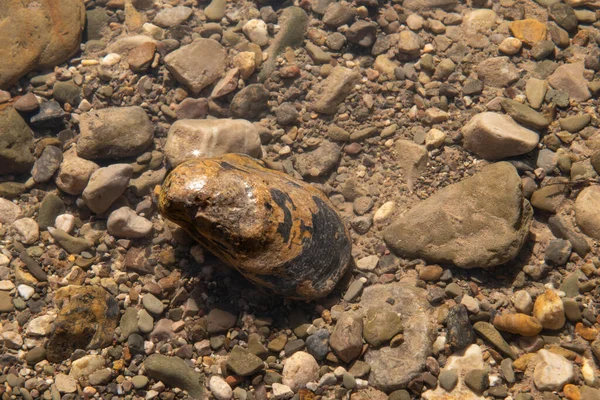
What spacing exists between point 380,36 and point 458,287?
2143mm

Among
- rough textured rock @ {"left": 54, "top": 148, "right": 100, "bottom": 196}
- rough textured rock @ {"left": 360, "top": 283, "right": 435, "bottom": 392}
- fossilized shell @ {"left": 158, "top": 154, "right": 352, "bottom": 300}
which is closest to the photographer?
fossilized shell @ {"left": 158, "top": 154, "right": 352, "bottom": 300}

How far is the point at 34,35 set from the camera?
3.80m

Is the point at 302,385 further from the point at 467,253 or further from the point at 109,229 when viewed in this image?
the point at 109,229

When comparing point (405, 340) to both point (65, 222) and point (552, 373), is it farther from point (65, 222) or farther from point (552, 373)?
point (65, 222)

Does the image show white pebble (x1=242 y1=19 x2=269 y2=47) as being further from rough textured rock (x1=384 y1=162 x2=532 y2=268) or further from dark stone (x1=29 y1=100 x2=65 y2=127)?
rough textured rock (x1=384 y1=162 x2=532 y2=268)

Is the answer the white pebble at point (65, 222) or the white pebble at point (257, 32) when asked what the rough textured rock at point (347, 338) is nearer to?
the white pebble at point (65, 222)

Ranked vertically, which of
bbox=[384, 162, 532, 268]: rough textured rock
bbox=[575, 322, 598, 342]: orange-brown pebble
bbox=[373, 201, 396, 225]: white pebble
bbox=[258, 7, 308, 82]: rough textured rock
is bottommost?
bbox=[575, 322, 598, 342]: orange-brown pebble

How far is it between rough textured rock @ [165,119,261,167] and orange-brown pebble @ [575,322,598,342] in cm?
237

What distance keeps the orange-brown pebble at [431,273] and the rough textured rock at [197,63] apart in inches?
85.4

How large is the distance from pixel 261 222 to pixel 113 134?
1.57 meters

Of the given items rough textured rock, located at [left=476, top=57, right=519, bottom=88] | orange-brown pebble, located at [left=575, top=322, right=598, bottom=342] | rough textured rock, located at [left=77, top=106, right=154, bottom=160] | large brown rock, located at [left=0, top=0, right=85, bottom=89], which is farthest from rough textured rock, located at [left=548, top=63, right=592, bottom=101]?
large brown rock, located at [left=0, top=0, right=85, bottom=89]

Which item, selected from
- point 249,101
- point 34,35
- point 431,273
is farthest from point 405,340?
point 34,35

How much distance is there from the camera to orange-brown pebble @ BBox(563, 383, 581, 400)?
274cm

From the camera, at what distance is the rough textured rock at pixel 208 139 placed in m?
3.34
